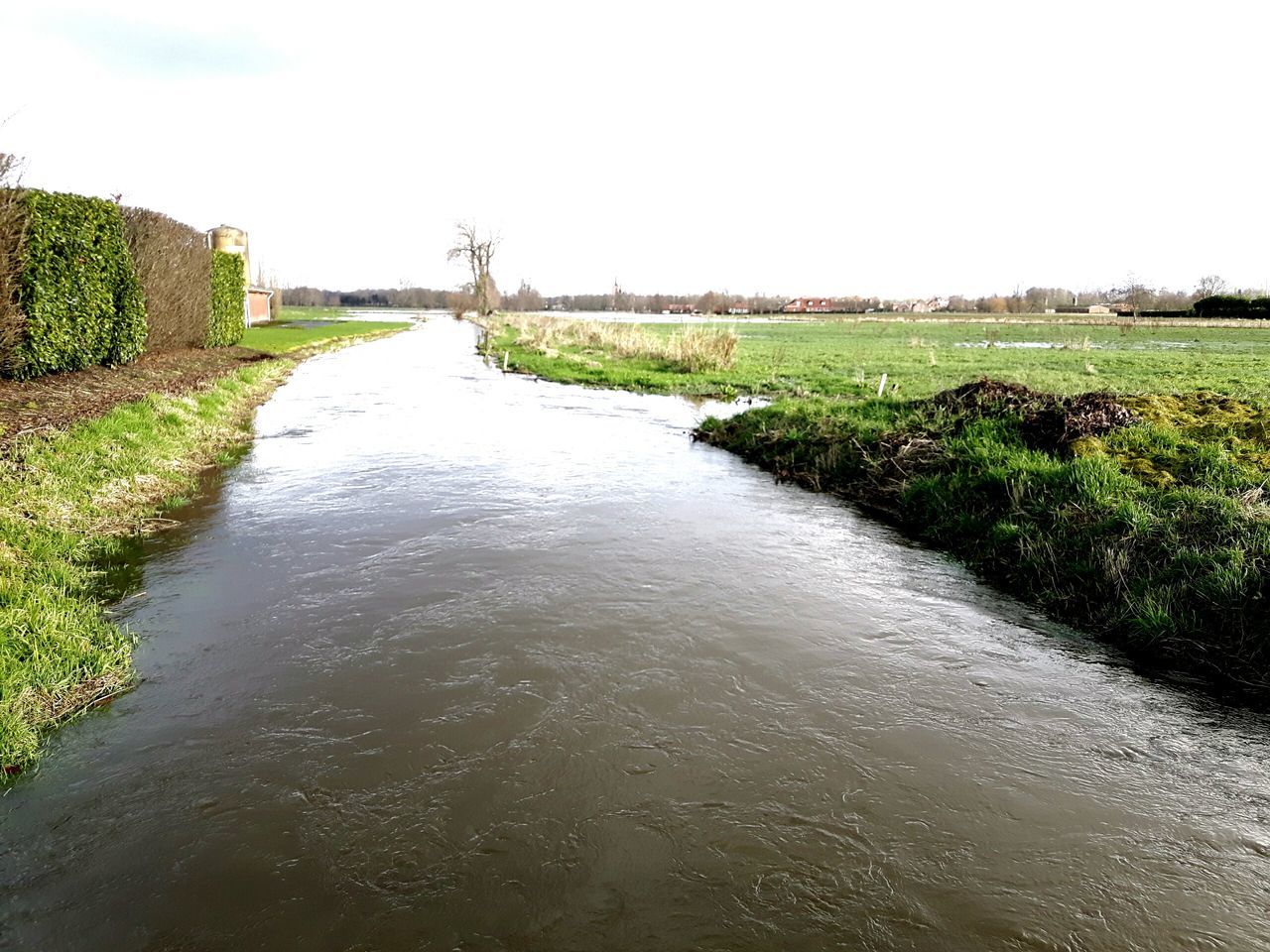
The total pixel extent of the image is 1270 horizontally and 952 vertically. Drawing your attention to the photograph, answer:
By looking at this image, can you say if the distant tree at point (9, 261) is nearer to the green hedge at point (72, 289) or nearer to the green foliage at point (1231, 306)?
the green hedge at point (72, 289)

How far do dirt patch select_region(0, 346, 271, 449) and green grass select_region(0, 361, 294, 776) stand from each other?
1.42 ft

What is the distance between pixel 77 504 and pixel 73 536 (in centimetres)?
78

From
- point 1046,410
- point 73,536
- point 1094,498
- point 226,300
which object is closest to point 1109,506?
point 1094,498

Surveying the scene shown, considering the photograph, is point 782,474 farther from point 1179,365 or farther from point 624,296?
point 624,296

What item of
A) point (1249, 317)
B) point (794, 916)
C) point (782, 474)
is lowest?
point (794, 916)

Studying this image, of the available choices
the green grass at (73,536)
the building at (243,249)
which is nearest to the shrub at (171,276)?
the green grass at (73,536)

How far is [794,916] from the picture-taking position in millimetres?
3045

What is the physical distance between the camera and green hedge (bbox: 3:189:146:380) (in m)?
12.1

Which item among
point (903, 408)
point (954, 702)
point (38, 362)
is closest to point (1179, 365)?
point (903, 408)

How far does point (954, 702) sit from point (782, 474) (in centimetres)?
688

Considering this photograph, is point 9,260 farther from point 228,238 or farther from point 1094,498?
point 228,238

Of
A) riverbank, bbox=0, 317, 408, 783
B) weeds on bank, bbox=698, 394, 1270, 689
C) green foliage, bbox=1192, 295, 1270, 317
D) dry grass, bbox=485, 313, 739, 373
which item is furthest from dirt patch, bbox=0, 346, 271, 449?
green foliage, bbox=1192, 295, 1270, 317

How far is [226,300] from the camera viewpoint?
90.2ft

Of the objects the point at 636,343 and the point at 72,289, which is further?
the point at 636,343
